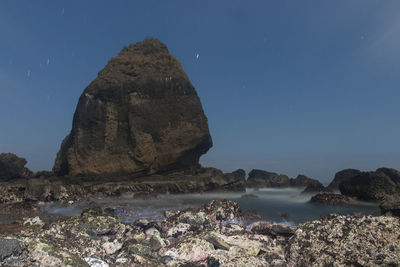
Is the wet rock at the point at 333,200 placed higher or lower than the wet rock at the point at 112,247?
lower

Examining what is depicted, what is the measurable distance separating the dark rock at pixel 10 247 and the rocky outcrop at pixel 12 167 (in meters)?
50.1

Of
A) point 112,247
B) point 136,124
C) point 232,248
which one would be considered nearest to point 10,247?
point 112,247

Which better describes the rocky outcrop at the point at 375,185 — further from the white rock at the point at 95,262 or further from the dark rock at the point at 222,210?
the white rock at the point at 95,262

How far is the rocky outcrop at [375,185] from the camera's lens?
23359mm

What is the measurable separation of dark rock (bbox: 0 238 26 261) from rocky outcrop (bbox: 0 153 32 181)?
50.1m

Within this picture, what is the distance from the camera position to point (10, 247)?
15.8 ft

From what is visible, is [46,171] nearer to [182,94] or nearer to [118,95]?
[118,95]

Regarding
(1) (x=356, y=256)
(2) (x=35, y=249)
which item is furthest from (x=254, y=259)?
(2) (x=35, y=249)

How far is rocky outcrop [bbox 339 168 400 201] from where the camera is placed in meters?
23.4

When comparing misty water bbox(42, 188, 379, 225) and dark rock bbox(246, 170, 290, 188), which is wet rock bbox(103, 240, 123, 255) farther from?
dark rock bbox(246, 170, 290, 188)

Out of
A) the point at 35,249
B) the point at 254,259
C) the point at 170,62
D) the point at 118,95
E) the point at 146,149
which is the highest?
the point at 170,62

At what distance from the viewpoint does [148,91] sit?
44750mm

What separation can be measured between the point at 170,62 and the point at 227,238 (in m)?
45.3

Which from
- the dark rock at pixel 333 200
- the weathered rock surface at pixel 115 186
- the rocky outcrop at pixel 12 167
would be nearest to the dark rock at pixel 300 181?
the weathered rock surface at pixel 115 186
